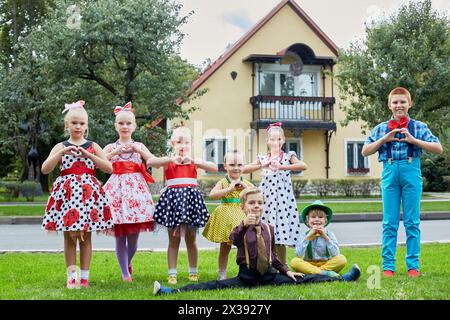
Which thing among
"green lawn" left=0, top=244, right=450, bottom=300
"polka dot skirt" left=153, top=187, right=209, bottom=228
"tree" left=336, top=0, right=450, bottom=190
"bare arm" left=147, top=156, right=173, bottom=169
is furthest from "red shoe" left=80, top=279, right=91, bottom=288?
"tree" left=336, top=0, right=450, bottom=190

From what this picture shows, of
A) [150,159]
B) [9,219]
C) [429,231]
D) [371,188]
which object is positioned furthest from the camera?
[371,188]

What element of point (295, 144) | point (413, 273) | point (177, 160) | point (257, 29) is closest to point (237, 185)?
point (177, 160)

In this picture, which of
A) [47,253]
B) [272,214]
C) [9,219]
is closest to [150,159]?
[272,214]

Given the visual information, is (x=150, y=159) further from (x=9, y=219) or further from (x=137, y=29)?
(x=137, y=29)

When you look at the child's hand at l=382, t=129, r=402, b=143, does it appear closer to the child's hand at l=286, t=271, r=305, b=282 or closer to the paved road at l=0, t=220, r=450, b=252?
the child's hand at l=286, t=271, r=305, b=282

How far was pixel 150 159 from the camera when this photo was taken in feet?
21.4

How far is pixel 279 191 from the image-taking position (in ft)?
22.8

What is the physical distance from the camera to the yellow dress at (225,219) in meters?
6.44

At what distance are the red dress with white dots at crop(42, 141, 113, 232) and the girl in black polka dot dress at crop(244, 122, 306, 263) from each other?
1645mm

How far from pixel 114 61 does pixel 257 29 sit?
10.1 m

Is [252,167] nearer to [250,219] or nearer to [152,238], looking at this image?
[250,219]

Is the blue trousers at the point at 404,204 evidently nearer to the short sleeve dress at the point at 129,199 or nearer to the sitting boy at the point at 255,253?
the sitting boy at the point at 255,253

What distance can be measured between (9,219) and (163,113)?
642cm

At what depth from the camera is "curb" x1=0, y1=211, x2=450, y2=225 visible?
16766 millimetres
